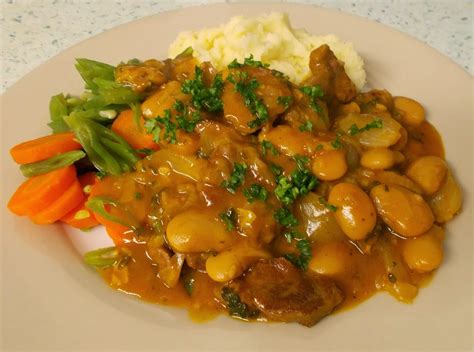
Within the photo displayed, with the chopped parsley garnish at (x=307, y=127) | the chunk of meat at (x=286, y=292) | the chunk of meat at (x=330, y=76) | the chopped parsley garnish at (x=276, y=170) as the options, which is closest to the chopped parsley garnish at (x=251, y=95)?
the chopped parsley garnish at (x=307, y=127)

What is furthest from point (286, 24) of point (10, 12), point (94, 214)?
point (10, 12)

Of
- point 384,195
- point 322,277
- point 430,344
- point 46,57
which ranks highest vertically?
point 46,57

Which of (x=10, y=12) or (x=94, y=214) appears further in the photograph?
(x=10, y=12)

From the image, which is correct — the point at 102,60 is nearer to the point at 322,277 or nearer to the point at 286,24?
the point at 286,24

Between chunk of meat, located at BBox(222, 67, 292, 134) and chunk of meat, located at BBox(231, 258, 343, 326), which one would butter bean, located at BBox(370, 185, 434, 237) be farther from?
chunk of meat, located at BBox(222, 67, 292, 134)

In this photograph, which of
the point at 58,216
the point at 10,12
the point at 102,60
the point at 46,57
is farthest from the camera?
the point at 10,12

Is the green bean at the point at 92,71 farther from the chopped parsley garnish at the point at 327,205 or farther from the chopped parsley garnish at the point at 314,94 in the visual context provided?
the chopped parsley garnish at the point at 327,205
